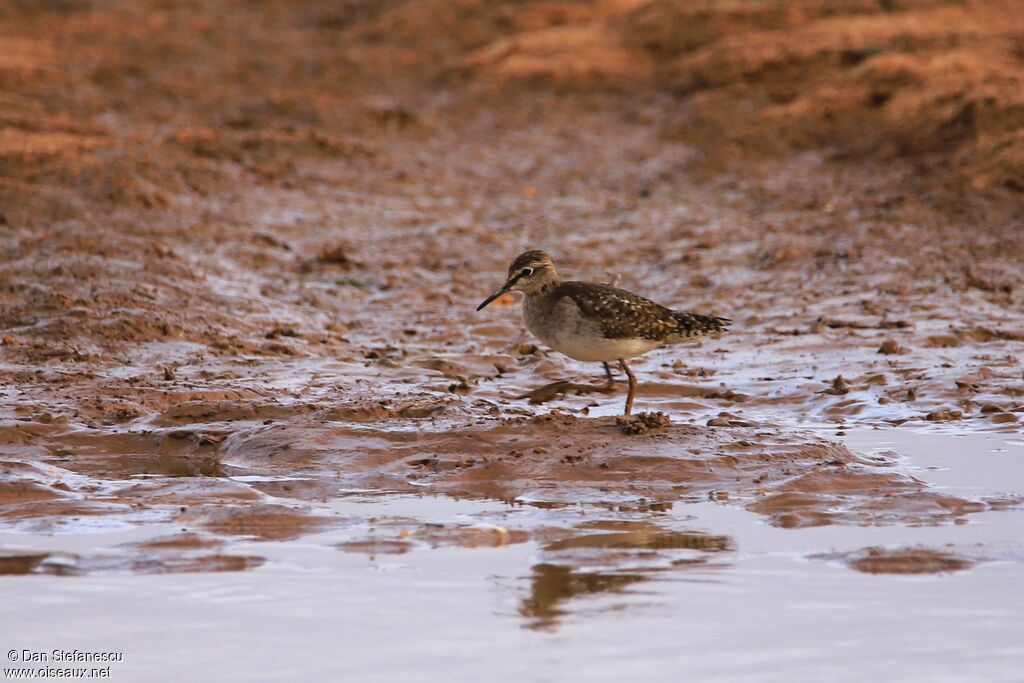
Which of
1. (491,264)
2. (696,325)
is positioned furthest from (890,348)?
(491,264)

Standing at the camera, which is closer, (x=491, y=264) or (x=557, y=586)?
(x=557, y=586)

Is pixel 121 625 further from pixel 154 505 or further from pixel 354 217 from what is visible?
pixel 354 217

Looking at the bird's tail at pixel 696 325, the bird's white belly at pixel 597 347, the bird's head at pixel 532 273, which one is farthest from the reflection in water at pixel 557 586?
the bird's head at pixel 532 273

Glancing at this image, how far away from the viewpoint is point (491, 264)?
1520 cm

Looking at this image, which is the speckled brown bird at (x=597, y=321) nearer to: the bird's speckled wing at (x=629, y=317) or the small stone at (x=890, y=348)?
the bird's speckled wing at (x=629, y=317)

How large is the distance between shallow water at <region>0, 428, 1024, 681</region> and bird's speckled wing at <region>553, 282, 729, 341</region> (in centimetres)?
197

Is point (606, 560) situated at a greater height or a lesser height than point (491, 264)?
lesser

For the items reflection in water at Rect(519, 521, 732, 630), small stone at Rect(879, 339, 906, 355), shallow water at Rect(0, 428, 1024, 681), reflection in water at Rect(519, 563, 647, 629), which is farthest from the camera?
small stone at Rect(879, 339, 906, 355)

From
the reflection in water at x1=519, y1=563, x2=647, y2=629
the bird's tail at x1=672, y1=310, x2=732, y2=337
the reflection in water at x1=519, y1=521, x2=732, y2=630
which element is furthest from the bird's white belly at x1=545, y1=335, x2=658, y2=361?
the reflection in water at x1=519, y1=563, x2=647, y2=629

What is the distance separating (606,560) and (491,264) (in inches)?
343

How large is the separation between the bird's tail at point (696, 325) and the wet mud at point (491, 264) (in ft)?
1.85

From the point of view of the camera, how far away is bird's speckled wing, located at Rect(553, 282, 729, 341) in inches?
368

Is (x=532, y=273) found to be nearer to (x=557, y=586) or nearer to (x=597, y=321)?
(x=597, y=321)

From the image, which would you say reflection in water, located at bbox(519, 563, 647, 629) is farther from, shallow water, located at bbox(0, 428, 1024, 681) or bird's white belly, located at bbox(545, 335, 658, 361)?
bird's white belly, located at bbox(545, 335, 658, 361)
